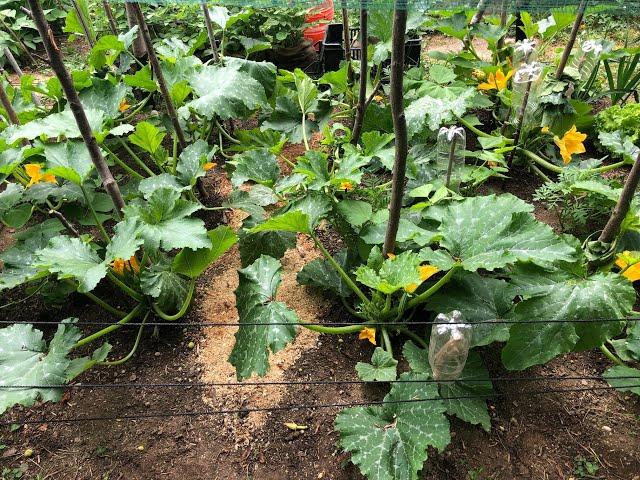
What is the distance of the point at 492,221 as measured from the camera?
6.13 ft

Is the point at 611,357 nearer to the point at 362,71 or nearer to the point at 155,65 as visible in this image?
the point at 362,71

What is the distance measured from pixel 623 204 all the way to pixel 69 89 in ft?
6.97

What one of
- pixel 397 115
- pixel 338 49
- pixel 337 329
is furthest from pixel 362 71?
pixel 338 49

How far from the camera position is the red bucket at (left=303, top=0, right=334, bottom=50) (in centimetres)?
428

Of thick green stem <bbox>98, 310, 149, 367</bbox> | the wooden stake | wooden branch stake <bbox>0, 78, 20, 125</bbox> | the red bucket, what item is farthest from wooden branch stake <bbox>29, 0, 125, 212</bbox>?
the red bucket

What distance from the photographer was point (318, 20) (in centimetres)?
445

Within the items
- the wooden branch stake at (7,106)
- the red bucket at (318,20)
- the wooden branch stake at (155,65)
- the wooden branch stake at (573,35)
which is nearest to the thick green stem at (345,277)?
the wooden branch stake at (155,65)

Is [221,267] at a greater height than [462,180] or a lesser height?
lesser

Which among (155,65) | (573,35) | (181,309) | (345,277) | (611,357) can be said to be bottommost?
(611,357)

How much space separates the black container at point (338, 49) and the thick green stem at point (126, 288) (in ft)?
8.95

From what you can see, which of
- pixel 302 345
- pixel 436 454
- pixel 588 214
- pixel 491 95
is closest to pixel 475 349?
pixel 436 454

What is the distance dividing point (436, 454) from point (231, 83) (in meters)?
2.14

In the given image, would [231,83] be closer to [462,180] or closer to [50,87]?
[50,87]

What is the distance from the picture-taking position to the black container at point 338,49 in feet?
13.1
